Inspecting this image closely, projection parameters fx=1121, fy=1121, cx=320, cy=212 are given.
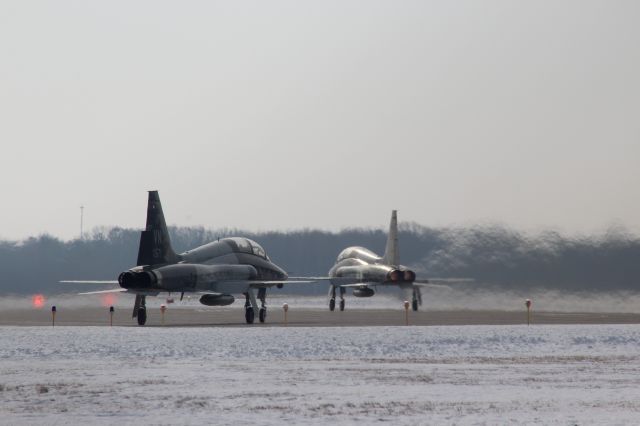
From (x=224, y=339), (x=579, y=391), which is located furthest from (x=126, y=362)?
(x=579, y=391)

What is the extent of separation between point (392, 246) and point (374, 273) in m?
2.96

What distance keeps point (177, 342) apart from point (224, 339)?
260 cm

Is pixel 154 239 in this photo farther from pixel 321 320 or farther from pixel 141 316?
pixel 321 320

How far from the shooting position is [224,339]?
4122 cm

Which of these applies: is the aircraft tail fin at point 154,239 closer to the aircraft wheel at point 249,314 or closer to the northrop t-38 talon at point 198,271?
the northrop t-38 talon at point 198,271

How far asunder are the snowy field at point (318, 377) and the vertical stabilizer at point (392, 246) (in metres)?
31.8

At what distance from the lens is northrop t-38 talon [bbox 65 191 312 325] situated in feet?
168

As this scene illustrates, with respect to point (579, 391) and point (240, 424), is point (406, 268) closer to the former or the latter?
point (579, 391)

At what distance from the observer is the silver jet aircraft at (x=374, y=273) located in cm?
7375

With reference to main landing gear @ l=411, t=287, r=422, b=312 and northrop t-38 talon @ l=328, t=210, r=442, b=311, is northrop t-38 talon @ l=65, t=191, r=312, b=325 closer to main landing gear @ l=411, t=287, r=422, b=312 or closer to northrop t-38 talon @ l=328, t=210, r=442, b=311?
main landing gear @ l=411, t=287, r=422, b=312

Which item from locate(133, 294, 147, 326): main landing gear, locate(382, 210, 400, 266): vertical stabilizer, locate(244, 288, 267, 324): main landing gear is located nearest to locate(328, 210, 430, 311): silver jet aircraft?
locate(382, 210, 400, 266): vertical stabilizer

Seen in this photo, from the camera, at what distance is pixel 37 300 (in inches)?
2911

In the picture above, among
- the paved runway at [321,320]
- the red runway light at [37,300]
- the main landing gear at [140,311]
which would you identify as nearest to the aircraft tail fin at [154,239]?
the main landing gear at [140,311]

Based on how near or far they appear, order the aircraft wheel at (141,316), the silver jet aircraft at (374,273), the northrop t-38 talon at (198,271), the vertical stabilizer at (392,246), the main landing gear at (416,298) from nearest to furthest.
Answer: the northrop t-38 talon at (198,271) < the aircraft wheel at (141,316) < the main landing gear at (416,298) < the silver jet aircraft at (374,273) < the vertical stabilizer at (392,246)
